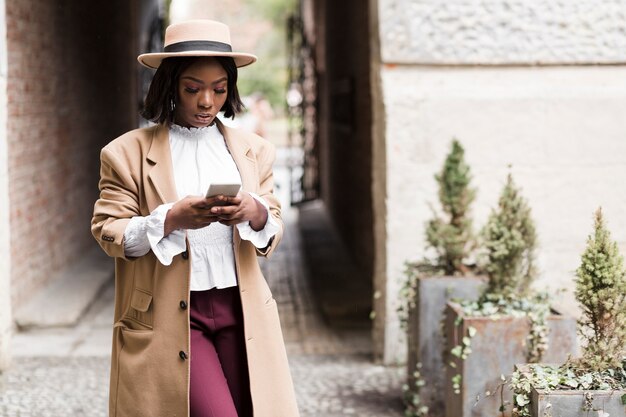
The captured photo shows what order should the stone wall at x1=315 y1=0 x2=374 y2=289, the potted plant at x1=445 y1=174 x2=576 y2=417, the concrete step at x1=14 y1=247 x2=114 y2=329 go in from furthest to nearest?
the stone wall at x1=315 y1=0 x2=374 y2=289
the concrete step at x1=14 y1=247 x2=114 y2=329
the potted plant at x1=445 y1=174 x2=576 y2=417

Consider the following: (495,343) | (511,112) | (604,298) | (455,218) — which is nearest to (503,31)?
(511,112)

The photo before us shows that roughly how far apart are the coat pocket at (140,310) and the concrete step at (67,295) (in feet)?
13.6

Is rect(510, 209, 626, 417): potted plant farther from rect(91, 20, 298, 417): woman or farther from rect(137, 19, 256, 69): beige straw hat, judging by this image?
rect(137, 19, 256, 69): beige straw hat

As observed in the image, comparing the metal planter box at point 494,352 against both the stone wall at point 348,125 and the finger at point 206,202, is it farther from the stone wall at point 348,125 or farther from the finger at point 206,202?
the stone wall at point 348,125

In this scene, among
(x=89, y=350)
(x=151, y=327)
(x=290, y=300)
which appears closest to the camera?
(x=151, y=327)

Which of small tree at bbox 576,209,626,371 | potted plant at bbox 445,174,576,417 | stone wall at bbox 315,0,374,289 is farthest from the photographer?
stone wall at bbox 315,0,374,289

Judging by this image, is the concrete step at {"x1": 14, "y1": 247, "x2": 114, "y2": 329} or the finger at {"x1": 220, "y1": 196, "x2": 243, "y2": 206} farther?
the concrete step at {"x1": 14, "y1": 247, "x2": 114, "y2": 329}

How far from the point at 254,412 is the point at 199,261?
503 mm

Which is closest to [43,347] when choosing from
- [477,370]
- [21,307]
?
[21,307]

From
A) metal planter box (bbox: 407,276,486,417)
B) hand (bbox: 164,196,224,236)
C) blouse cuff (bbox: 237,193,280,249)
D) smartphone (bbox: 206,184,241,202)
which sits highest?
smartphone (bbox: 206,184,241,202)

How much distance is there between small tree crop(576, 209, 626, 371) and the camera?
3.29 meters

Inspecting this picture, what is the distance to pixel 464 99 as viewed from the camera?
5.93m

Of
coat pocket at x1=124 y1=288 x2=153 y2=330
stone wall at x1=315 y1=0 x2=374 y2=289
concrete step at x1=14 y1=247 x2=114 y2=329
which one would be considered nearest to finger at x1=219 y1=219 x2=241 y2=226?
coat pocket at x1=124 y1=288 x2=153 y2=330

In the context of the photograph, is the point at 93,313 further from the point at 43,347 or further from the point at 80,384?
the point at 80,384
